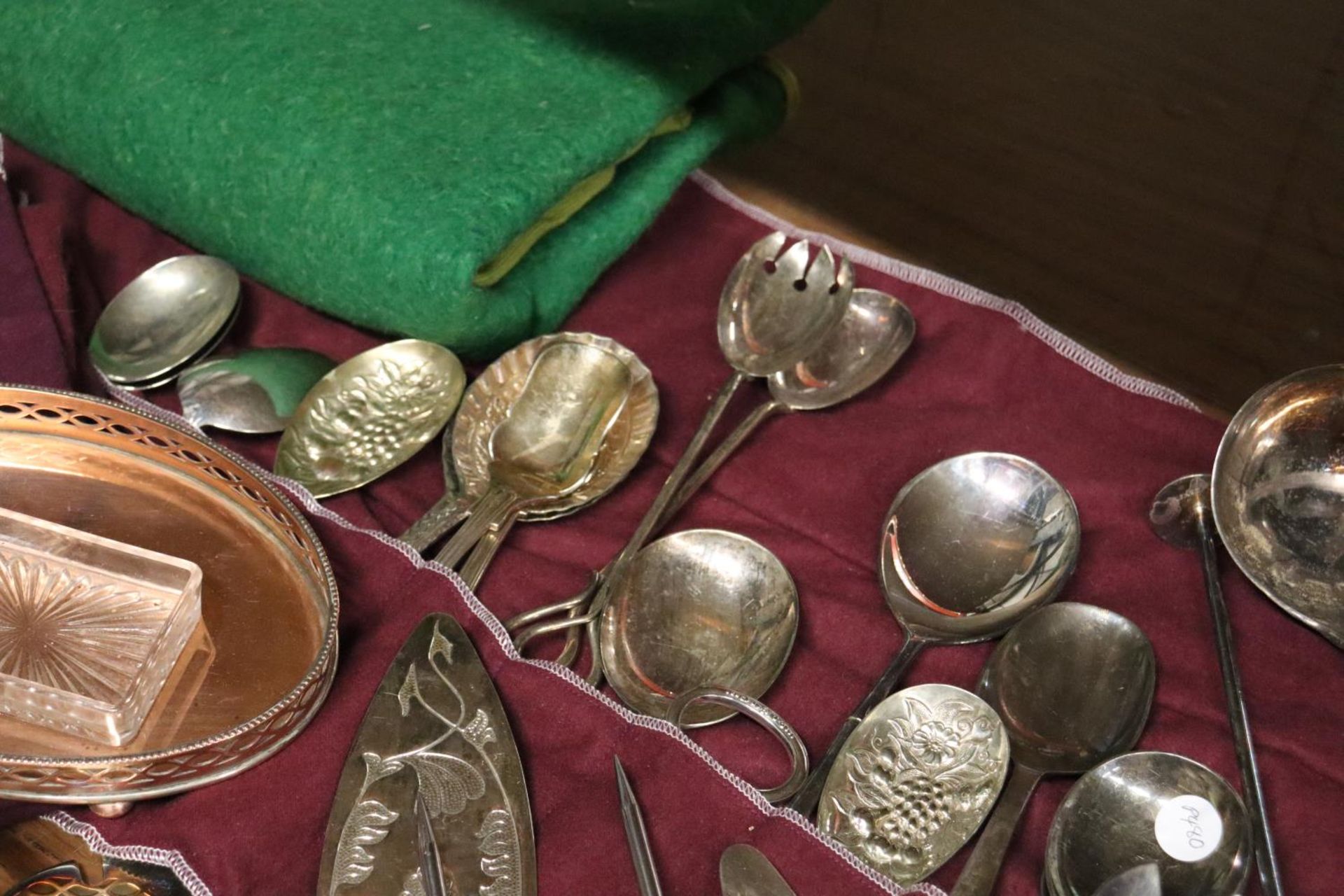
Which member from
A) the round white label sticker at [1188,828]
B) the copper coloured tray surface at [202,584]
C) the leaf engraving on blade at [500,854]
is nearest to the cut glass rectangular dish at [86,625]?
the copper coloured tray surface at [202,584]

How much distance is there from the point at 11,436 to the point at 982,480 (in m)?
0.36

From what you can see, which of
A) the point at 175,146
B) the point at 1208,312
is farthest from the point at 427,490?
the point at 1208,312

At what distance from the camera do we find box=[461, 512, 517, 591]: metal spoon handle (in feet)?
1.63

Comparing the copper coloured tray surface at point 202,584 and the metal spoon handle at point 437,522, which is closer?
the copper coloured tray surface at point 202,584

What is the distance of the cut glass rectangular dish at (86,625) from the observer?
0.41 metres

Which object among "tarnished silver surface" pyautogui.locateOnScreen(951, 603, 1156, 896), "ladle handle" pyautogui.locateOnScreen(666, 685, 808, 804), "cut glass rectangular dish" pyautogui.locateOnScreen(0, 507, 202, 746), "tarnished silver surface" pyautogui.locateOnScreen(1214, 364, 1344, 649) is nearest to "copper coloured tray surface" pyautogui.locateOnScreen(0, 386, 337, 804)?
"cut glass rectangular dish" pyautogui.locateOnScreen(0, 507, 202, 746)

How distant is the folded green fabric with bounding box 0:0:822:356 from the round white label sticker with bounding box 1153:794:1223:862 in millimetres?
326

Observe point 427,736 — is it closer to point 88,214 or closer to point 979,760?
point 979,760

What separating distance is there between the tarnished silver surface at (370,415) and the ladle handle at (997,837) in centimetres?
26

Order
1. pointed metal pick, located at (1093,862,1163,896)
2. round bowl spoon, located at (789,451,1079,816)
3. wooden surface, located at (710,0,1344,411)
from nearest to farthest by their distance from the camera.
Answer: pointed metal pick, located at (1093,862,1163,896)
round bowl spoon, located at (789,451,1079,816)
wooden surface, located at (710,0,1344,411)

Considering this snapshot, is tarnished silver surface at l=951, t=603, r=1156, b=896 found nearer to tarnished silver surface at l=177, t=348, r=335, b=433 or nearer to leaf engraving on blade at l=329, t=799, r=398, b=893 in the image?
leaf engraving on blade at l=329, t=799, r=398, b=893

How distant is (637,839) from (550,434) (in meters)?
0.18

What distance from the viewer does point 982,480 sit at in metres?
0.51

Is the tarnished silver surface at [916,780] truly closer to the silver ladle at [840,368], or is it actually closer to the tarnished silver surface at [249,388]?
the silver ladle at [840,368]
